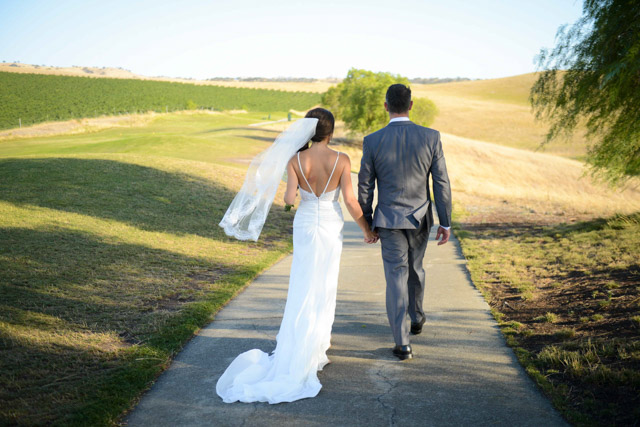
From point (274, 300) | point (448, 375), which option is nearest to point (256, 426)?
point (448, 375)

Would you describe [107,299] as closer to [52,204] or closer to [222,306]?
[222,306]

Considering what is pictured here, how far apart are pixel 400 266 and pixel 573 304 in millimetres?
2913

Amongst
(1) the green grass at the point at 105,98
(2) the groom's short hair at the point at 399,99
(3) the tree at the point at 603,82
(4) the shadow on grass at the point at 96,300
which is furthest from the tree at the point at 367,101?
(2) the groom's short hair at the point at 399,99

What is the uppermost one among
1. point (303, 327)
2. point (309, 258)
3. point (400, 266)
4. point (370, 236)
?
point (370, 236)

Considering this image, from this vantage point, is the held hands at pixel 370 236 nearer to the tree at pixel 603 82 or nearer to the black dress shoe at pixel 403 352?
the black dress shoe at pixel 403 352

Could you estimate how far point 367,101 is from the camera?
40.5 metres

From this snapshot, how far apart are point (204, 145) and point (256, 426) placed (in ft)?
87.4

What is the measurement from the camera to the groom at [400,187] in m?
4.81

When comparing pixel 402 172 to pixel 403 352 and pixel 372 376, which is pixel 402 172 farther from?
pixel 372 376

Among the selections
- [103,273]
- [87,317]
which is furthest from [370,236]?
[103,273]

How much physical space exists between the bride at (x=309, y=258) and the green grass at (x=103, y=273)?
3.41ft

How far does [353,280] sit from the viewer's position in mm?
8023

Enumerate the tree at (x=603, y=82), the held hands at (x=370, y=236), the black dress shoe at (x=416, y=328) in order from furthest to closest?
Answer: the tree at (x=603, y=82) → the black dress shoe at (x=416, y=328) → the held hands at (x=370, y=236)

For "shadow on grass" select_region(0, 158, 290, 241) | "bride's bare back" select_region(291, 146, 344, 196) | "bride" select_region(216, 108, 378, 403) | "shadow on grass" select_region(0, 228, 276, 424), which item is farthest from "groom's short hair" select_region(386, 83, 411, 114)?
"shadow on grass" select_region(0, 158, 290, 241)
